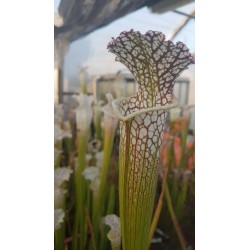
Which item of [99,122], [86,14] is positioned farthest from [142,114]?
[86,14]

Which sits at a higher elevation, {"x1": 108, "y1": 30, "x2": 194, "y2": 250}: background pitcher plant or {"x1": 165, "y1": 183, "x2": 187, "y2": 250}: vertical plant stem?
{"x1": 108, "y1": 30, "x2": 194, "y2": 250}: background pitcher plant

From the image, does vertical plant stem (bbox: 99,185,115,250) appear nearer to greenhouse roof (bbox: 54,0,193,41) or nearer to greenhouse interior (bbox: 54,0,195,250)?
greenhouse interior (bbox: 54,0,195,250)

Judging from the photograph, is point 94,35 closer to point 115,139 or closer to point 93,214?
point 115,139

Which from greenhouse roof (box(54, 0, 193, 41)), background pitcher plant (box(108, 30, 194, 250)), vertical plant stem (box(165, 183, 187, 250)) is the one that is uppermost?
greenhouse roof (box(54, 0, 193, 41))

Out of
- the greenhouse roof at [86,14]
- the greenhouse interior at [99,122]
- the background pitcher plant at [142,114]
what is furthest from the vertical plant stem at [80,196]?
the greenhouse roof at [86,14]

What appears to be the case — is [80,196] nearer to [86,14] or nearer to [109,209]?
[109,209]

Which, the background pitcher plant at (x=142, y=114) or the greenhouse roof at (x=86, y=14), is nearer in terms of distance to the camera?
the background pitcher plant at (x=142, y=114)

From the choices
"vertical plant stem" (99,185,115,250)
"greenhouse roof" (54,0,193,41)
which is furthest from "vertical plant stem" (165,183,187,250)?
"greenhouse roof" (54,0,193,41)

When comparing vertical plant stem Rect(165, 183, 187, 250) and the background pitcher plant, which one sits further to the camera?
vertical plant stem Rect(165, 183, 187, 250)

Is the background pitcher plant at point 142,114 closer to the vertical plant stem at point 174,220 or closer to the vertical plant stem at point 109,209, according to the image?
the vertical plant stem at point 109,209
